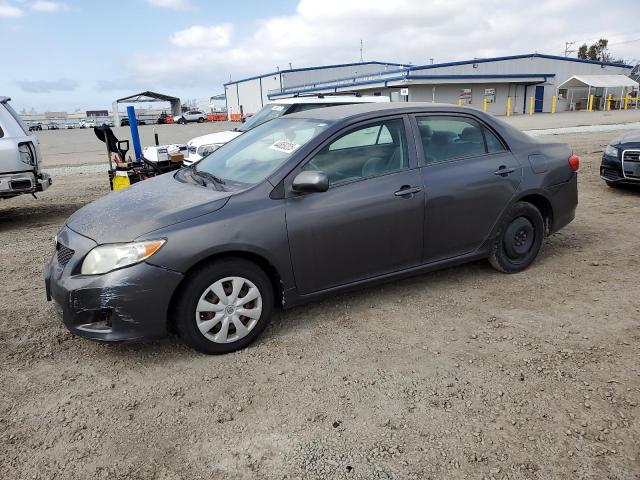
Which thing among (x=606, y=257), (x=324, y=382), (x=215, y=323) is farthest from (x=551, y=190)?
(x=215, y=323)

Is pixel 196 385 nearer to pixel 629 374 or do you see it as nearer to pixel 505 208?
pixel 629 374

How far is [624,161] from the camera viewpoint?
307 inches

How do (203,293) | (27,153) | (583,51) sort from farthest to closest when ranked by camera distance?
1. (583,51)
2. (27,153)
3. (203,293)

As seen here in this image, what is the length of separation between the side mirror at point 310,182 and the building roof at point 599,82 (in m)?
49.5

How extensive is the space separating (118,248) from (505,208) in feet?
10.3

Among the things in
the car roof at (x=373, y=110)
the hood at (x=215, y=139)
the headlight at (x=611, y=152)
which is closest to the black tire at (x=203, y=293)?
the car roof at (x=373, y=110)

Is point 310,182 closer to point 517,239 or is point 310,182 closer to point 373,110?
point 373,110

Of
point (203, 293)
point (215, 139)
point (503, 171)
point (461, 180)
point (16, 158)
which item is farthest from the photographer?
point (215, 139)

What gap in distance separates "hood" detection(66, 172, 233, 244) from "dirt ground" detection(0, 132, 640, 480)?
86cm

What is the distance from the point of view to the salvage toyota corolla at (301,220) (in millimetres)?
3248

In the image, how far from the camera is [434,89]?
42.8 meters

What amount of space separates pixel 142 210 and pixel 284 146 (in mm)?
1139

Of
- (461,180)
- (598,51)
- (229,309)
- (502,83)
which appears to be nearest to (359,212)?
(461,180)

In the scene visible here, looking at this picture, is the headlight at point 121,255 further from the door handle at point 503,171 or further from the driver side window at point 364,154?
the door handle at point 503,171
